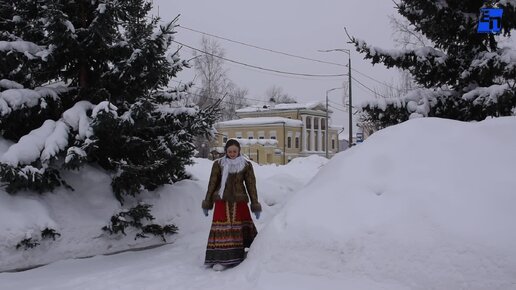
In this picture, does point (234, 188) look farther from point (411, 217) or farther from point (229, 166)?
point (411, 217)

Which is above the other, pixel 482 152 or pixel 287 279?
pixel 482 152

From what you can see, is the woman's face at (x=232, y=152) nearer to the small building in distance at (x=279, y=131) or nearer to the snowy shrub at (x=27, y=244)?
the snowy shrub at (x=27, y=244)

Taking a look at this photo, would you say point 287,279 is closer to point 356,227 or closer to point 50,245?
point 356,227

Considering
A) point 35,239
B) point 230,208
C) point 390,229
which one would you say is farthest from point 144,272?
point 390,229

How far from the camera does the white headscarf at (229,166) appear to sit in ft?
20.3

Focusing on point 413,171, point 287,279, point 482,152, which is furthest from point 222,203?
point 482,152

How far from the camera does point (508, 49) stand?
331 inches

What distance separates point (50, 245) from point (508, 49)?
28.0 feet

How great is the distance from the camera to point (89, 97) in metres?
7.77

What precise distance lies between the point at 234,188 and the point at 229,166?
12.2 inches

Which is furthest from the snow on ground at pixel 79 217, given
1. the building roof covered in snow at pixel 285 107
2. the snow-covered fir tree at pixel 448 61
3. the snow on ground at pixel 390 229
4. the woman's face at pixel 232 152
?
the building roof covered in snow at pixel 285 107

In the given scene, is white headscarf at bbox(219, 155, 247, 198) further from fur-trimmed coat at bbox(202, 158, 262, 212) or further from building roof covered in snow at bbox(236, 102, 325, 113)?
building roof covered in snow at bbox(236, 102, 325, 113)

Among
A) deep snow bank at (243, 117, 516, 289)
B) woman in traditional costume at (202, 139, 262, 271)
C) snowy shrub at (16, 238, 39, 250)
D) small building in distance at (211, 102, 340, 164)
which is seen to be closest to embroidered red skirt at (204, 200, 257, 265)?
woman in traditional costume at (202, 139, 262, 271)

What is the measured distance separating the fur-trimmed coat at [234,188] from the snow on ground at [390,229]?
2.57ft
